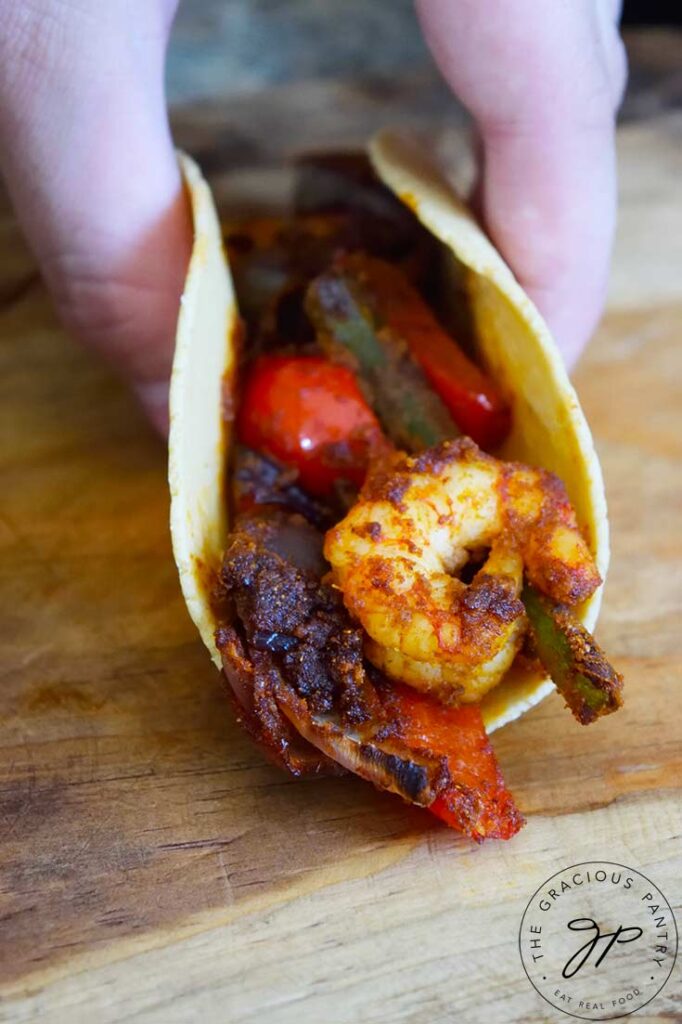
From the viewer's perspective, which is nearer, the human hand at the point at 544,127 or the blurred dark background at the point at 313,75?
the human hand at the point at 544,127

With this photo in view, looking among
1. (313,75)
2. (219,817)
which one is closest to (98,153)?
(219,817)

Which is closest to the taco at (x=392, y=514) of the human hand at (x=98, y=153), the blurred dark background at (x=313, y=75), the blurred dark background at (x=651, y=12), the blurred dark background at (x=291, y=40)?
the human hand at (x=98, y=153)

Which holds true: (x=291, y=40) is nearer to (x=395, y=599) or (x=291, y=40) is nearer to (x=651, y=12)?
(x=651, y=12)

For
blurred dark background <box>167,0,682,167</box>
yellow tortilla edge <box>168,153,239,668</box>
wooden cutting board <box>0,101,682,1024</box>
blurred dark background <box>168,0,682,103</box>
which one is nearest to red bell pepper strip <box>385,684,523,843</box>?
wooden cutting board <box>0,101,682,1024</box>

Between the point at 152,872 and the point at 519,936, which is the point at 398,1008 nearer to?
→ the point at 519,936

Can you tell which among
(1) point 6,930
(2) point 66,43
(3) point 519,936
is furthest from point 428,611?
(2) point 66,43

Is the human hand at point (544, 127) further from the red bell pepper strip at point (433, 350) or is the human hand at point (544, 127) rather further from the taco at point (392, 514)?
A: the red bell pepper strip at point (433, 350)
